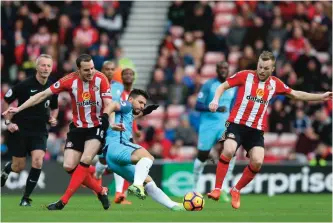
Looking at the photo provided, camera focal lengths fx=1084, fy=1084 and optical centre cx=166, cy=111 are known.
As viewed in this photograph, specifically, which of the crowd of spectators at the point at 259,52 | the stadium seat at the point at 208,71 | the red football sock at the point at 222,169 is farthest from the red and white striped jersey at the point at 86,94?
the stadium seat at the point at 208,71

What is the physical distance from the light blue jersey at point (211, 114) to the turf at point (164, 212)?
124 centimetres

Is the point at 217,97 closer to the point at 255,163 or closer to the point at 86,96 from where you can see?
the point at 255,163

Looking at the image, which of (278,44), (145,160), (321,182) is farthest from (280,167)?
(145,160)

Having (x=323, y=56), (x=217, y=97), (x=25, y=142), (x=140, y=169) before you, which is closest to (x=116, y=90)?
(x=25, y=142)

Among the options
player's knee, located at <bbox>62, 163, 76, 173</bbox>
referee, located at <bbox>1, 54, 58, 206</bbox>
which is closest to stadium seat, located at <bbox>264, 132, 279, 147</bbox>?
referee, located at <bbox>1, 54, 58, 206</bbox>

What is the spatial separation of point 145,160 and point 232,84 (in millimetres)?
2115

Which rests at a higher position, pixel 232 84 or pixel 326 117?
pixel 232 84

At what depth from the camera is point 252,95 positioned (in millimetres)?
15281

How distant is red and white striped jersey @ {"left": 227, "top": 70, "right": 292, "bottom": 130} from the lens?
15.2 m

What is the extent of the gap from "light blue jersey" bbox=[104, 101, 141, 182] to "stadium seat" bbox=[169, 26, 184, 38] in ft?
38.3

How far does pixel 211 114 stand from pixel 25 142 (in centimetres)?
368

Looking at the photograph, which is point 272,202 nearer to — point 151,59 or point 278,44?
point 278,44

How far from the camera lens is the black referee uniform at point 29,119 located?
16.0m

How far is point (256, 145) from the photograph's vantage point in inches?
597
